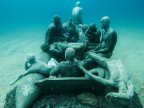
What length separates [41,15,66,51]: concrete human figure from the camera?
9797 mm

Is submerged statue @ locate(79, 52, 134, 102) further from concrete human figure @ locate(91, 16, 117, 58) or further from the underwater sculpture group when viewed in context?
concrete human figure @ locate(91, 16, 117, 58)

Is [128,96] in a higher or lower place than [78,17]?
lower

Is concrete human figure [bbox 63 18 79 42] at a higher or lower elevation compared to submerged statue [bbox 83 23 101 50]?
higher

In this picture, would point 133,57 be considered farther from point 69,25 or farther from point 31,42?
point 31,42

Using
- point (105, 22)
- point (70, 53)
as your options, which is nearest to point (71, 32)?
point (105, 22)

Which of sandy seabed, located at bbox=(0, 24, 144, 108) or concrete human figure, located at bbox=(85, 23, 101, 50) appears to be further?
sandy seabed, located at bbox=(0, 24, 144, 108)

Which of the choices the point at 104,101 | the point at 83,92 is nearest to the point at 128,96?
the point at 104,101

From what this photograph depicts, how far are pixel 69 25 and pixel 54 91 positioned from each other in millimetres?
4086

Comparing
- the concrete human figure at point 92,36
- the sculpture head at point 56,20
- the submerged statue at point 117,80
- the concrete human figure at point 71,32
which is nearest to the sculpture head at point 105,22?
the concrete human figure at point 92,36

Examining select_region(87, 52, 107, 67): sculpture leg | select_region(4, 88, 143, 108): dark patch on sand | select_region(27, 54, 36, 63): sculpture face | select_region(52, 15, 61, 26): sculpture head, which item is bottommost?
select_region(4, 88, 143, 108): dark patch on sand

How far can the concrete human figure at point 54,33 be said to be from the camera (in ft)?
32.1

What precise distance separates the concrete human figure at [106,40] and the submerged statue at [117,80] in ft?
2.81

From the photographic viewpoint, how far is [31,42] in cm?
1741

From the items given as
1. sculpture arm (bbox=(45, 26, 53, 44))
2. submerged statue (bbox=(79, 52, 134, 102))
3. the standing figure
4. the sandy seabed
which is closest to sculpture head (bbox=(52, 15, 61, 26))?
sculpture arm (bbox=(45, 26, 53, 44))
